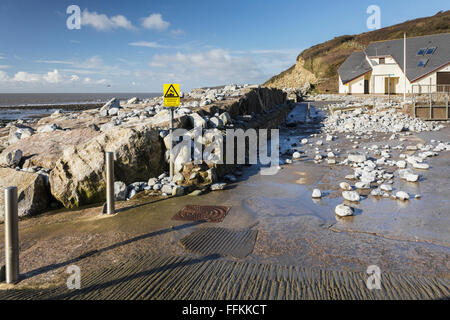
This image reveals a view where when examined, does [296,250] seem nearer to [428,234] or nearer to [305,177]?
[428,234]

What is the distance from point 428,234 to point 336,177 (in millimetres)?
3534

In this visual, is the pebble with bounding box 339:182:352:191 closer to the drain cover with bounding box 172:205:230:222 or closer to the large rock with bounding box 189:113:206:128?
the drain cover with bounding box 172:205:230:222

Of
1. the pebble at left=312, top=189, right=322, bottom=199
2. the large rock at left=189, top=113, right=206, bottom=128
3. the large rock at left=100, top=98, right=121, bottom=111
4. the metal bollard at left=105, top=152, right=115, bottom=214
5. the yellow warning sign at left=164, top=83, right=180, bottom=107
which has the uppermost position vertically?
the large rock at left=100, top=98, right=121, bottom=111

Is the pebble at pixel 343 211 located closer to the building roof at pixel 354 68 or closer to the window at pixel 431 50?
the window at pixel 431 50

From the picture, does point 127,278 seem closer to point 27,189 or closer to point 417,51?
point 27,189

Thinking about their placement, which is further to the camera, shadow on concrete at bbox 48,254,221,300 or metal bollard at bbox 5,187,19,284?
metal bollard at bbox 5,187,19,284

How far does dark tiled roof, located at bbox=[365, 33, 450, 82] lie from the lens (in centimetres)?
3544

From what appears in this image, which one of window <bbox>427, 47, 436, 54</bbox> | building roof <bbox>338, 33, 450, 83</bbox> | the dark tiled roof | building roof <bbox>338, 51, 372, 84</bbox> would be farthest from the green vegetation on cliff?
window <bbox>427, 47, 436, 54</bbox>

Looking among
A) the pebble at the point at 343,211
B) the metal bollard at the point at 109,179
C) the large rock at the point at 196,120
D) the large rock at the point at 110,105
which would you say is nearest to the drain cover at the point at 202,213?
the metal bollard at the point at 109,179

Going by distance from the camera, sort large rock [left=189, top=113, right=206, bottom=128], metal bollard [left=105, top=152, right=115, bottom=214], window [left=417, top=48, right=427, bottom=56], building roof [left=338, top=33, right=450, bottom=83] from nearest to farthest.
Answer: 1. metal bollard [left=105, top=152, right=115, bottom=214]
2. large rock [left=189, top=113, right=206, bottom=128]
3. building roof [left=338, top=33, right=450, bottom=83]
4. window [left=417, top=48, right=427, bottom=56]

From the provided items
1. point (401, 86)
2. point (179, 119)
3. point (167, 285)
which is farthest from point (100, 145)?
point (401, 86)

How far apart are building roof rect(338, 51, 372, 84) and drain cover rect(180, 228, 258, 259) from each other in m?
44.1

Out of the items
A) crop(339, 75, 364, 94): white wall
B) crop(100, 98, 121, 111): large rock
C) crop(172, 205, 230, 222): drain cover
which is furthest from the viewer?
crop(339, 75, 364, 94): white wall

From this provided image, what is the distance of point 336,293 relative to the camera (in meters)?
3.40
